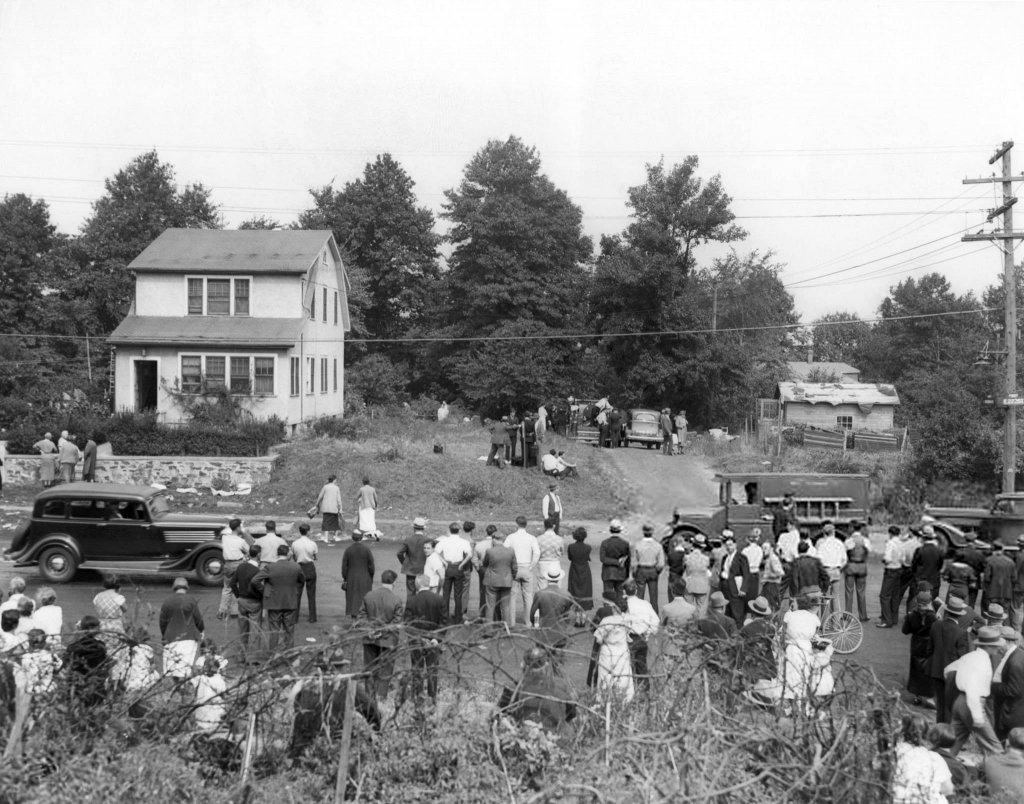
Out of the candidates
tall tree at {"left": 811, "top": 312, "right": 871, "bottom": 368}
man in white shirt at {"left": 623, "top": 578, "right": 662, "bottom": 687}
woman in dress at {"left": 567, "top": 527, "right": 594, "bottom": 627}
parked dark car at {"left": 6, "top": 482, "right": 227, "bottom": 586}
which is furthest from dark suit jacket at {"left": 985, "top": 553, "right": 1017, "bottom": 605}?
tall tree at {"left": 811, "top": 312, "right": 871, "bottom": 368}

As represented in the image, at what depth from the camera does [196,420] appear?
106 feet

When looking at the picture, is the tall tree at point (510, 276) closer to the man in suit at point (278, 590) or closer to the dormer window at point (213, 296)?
the dormer window at point (213, 296)

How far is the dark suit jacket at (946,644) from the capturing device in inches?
431

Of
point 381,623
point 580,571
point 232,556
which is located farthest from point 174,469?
point 381,623

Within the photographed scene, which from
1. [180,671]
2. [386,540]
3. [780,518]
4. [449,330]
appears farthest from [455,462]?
[449,330]

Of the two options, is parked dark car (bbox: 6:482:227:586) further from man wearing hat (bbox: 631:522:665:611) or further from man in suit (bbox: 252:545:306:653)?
man wearing hat (bbox: 631:522:665:611)

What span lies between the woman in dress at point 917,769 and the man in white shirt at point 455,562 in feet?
26.6

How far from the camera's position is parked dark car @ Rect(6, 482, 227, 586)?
17.7 meters

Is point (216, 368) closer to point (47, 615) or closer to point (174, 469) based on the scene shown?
point (174, 469)

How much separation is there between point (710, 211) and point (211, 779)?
42912 mm

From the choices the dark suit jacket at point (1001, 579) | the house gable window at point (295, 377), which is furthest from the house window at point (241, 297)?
the dark suit jacket at point (1001, 579)

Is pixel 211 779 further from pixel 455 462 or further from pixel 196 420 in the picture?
pixel 196 420

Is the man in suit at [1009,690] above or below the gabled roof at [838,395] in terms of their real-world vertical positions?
below

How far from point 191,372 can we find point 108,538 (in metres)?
Result: 16.6
